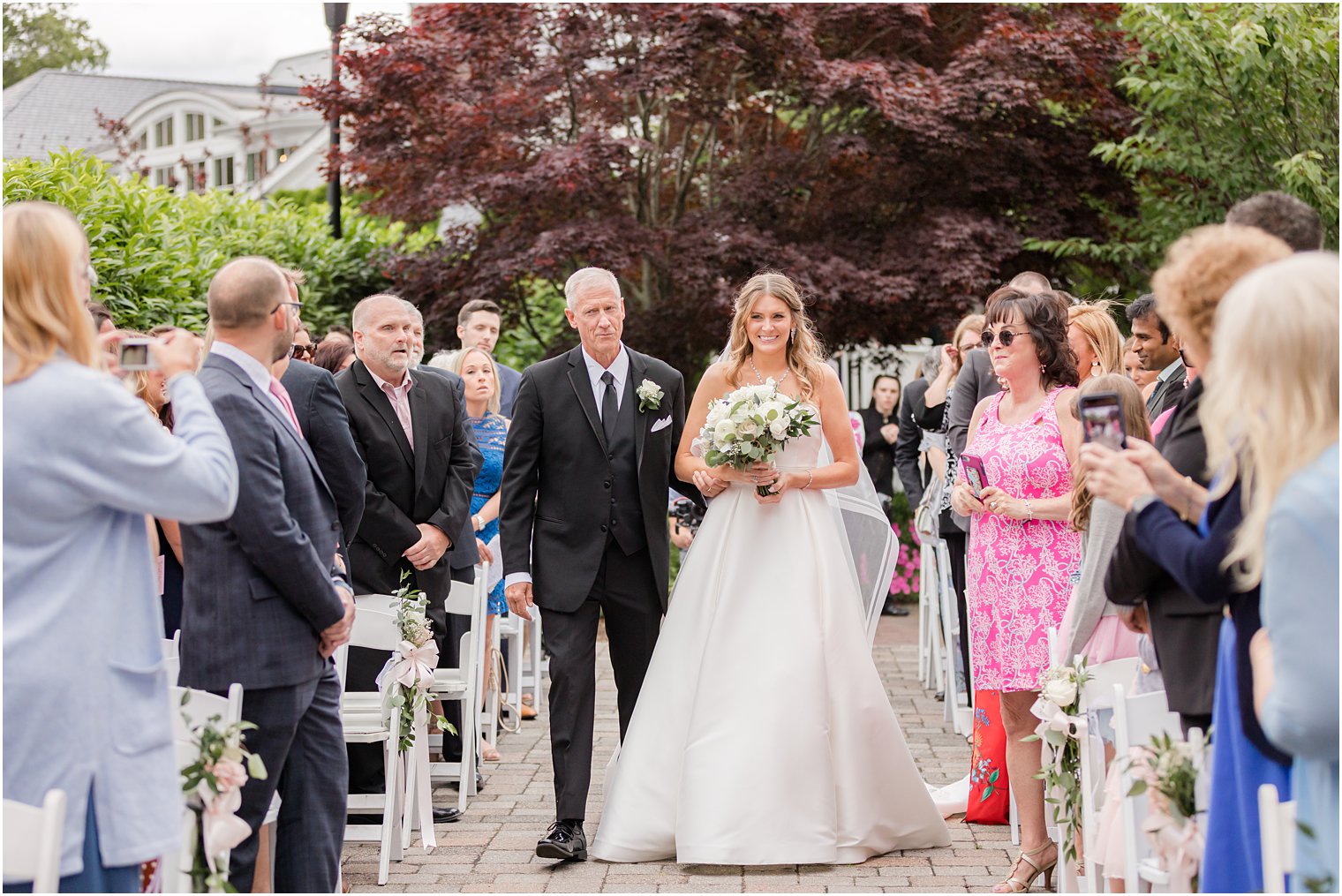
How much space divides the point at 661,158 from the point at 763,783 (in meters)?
9.26

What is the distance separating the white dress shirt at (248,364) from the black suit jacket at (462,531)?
265 cm

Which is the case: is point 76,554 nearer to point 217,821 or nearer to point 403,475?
point 217,821

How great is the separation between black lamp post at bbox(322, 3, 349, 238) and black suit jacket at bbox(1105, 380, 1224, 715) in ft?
35.3

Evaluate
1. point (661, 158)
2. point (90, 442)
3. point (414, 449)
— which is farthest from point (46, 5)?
point (90, 442)

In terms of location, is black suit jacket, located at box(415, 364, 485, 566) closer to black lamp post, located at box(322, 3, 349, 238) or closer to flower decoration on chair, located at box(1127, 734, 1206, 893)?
flower decoration on chair, located at box(1127, 734, 1206, 893)

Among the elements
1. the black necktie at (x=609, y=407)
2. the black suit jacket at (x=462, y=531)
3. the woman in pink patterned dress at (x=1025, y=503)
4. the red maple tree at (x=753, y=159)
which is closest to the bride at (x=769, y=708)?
the black necktie at (x=609, y=407)

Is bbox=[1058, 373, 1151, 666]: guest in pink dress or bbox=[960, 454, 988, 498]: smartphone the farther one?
bbox=[960, 454, 988, 498]: smartphone

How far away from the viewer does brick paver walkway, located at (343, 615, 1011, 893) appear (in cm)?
534

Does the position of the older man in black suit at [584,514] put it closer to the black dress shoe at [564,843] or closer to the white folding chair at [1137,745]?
the black dress shoe at [564,843]

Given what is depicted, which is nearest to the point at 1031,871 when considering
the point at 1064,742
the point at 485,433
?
the point at 1064,742

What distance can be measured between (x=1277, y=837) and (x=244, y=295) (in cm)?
300

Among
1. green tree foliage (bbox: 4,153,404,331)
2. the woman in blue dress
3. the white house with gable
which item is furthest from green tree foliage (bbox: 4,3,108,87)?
the woman in blue dress

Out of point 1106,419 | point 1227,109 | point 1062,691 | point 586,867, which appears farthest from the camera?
point 1227,109

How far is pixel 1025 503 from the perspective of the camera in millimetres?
5523
